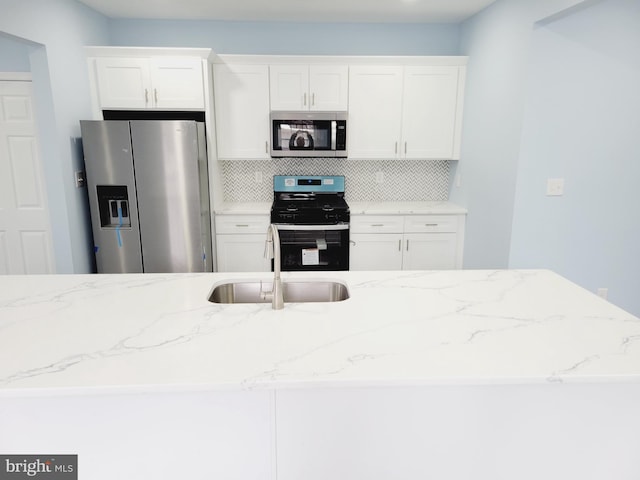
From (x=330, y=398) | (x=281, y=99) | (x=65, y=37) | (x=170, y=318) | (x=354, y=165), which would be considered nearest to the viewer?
(x=330, y=398)

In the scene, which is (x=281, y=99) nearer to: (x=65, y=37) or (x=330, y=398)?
(x=65, y=37)

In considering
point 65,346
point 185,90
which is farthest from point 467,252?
point 65,346

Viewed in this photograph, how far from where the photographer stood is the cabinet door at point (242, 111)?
361cm

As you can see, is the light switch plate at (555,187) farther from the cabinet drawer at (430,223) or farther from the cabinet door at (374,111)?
the cabinet door at (374,111)

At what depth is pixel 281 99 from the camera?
367 centimetres

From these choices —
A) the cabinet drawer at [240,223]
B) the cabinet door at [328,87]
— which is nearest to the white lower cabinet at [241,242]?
the cabinet drawer at [240,223]

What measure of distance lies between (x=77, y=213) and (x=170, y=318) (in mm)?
2314

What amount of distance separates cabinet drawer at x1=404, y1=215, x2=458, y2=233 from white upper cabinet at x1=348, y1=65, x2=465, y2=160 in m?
0.59

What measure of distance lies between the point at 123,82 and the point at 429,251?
300cm

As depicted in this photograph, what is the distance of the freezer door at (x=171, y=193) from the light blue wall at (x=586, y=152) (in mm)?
2407

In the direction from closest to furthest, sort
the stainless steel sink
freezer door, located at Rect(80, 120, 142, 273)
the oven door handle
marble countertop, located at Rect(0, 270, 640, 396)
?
marble countertop, located at Rect(0, 270, 640, 396) < the stainless steel sink < freezer door, located at Rect(80, 120, 142, 273) < the oven door handle

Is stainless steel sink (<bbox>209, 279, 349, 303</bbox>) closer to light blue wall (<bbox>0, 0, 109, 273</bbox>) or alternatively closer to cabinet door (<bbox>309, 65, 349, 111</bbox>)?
light blue wall (<bbox>0, 0, 109, 273</bbox>)

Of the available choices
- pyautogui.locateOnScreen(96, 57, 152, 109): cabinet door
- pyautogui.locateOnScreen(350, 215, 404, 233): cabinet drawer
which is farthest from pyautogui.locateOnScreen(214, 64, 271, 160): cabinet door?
pyautogui.locateOnScreen(350, 215, 404, 233): cabinet drawer

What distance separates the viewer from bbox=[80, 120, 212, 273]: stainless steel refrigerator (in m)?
3.14
